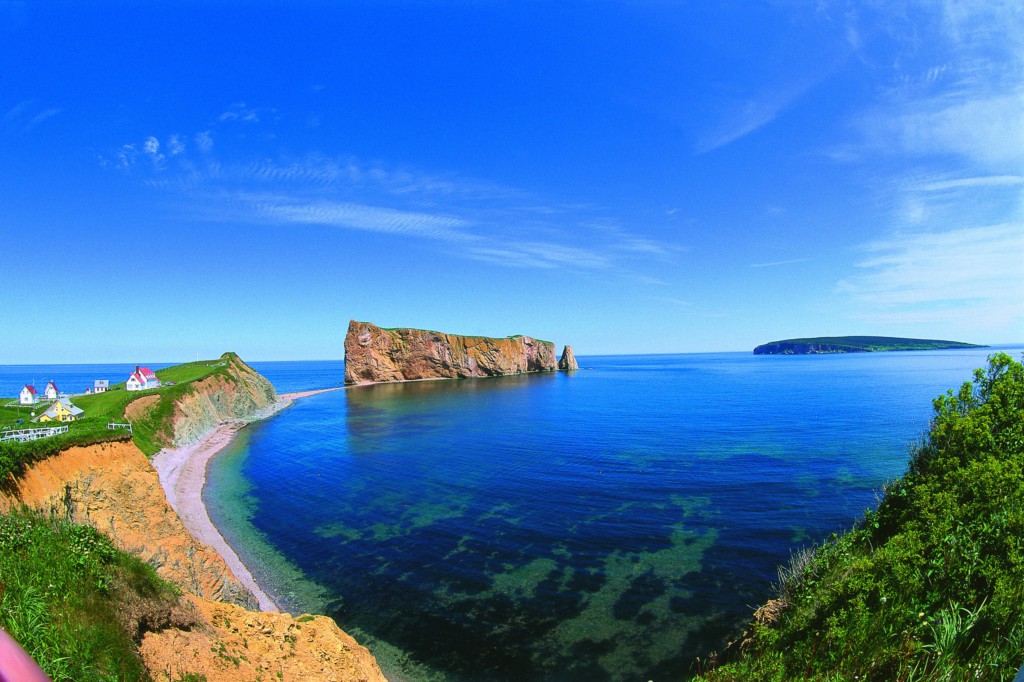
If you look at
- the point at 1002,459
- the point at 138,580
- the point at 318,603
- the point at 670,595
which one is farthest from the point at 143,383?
the point at 1002,459

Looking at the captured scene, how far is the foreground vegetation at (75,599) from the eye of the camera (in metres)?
9.02

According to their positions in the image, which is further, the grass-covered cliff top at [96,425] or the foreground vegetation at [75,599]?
the grass-covered cliff top at [96,425]

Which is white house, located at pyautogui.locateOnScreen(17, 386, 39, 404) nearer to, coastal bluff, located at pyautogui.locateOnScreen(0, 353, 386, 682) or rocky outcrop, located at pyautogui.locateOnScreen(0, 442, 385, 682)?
coastal bluff, located at pyautogui.locateOnScreen(0, 353, 386, 682)

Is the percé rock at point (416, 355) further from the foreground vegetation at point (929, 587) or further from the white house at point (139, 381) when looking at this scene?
the foreground vegetation at point (929, 587)

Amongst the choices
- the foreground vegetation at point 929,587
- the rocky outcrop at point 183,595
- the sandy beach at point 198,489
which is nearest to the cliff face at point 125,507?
the rocky outcrop at point 183,595

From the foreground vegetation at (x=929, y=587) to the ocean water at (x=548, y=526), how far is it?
181 inches

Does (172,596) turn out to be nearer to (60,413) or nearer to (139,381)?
(60,413)

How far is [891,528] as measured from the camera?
664 inches

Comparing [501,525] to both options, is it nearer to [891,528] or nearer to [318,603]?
[318,603]

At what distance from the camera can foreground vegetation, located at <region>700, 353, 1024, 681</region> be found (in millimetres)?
11656

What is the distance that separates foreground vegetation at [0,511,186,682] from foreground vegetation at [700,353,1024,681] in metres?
15.3

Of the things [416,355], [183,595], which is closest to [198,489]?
[183,595]

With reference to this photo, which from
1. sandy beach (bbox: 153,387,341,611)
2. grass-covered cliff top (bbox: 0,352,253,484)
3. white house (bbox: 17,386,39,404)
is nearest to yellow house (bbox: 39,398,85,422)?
grass-covered cliff top (bbox: 0,352,253,484)

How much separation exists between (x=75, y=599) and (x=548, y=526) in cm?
2247
